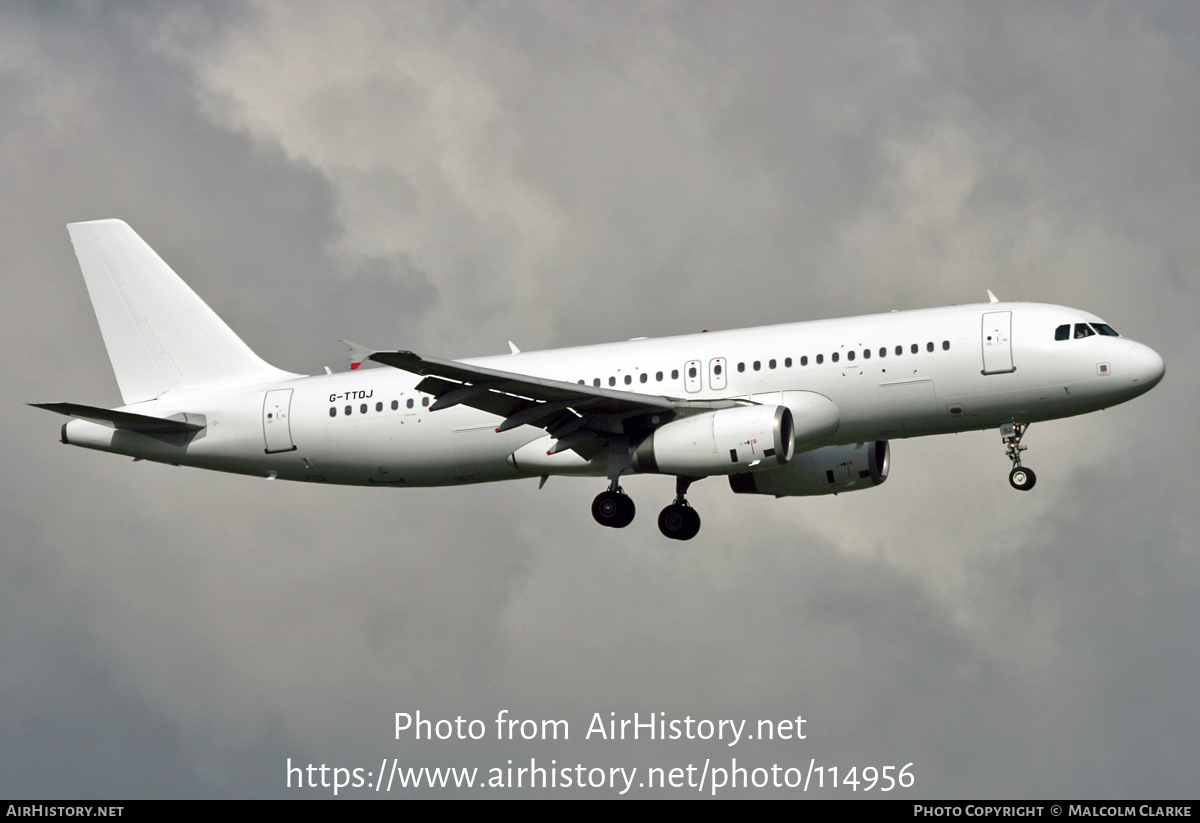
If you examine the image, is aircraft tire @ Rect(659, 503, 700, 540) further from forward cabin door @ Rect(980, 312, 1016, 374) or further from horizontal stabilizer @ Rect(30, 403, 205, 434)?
horizontal stabilizer @ Rect(30, 403, 205, 434)

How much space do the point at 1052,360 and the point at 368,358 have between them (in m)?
17.9

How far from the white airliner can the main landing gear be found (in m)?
0.05

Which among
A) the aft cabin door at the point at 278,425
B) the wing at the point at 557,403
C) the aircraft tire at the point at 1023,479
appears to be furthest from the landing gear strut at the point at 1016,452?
the aft cabin door at the point at 278,425

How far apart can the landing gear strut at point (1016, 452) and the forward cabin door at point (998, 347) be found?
1922 mm

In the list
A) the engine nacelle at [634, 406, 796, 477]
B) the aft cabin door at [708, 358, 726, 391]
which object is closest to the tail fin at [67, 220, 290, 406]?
the engine nacelle at [634, 406, 796, 477]

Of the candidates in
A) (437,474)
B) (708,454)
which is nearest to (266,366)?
(437,474)

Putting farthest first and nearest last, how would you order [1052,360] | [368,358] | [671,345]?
[671,345], [1052,360], [368,358]

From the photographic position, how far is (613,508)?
4575cm

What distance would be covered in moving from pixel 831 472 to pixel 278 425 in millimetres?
16964

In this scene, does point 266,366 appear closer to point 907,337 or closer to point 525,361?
point 525,361

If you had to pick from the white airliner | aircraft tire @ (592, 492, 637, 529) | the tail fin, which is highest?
the tail fin

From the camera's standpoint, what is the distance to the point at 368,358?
37.6 metres

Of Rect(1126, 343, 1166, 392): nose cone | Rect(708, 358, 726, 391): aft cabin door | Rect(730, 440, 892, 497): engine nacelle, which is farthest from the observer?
Rect(730, 440, 892, 497): engine nacelle

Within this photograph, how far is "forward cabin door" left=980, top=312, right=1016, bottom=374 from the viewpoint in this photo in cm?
4228
